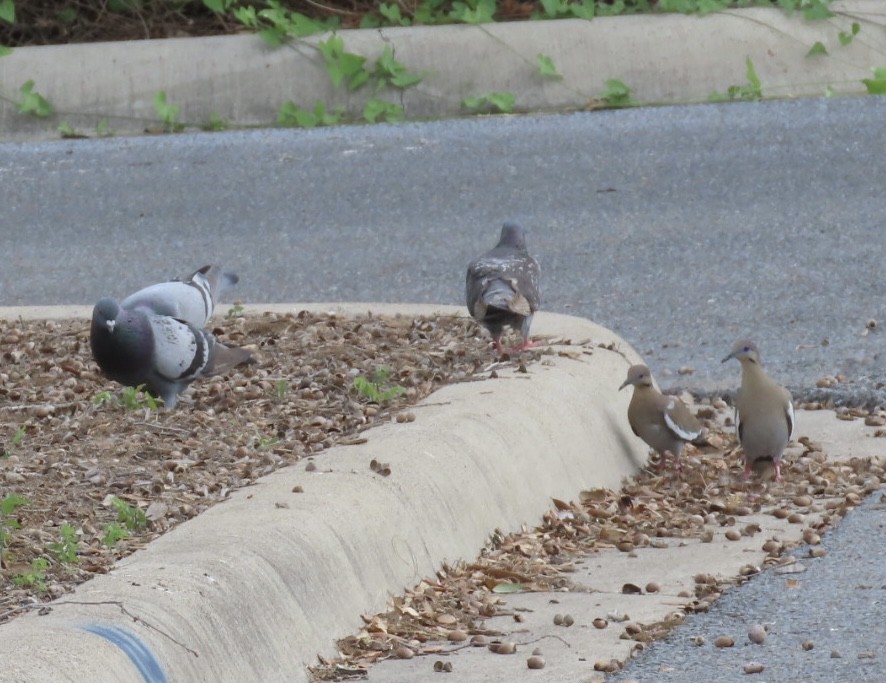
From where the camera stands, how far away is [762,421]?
5.95 metres

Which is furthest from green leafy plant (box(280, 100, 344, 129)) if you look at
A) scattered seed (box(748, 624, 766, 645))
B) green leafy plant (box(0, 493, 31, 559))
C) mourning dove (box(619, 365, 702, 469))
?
scattered seed (box(748, 624, 766, 645))

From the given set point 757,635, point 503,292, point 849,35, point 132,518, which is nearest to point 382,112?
point 849,35

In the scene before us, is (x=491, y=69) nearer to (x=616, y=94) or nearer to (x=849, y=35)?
(x=616, y=94)

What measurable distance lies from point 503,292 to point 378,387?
715 mm

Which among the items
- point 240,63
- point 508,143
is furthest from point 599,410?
A: point 240,63

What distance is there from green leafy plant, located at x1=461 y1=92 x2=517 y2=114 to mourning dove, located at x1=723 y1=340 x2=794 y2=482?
20.3 ft

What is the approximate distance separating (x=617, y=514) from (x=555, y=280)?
3.39 metres

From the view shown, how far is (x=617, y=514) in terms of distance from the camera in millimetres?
5672

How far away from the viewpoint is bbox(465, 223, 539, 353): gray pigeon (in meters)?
6.70

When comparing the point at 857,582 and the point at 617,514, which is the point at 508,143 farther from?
the point at 857,582

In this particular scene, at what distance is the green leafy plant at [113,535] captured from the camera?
4535 mm

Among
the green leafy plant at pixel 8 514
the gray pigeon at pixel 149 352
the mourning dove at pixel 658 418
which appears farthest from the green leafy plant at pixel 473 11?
the green leafy plant at pixel 8 514

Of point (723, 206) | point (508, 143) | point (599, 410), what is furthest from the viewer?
point (508, 143)

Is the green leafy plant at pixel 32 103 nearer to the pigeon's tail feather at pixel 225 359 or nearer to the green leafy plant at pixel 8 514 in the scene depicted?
the pigeon's tail feather at pixel 225 359
